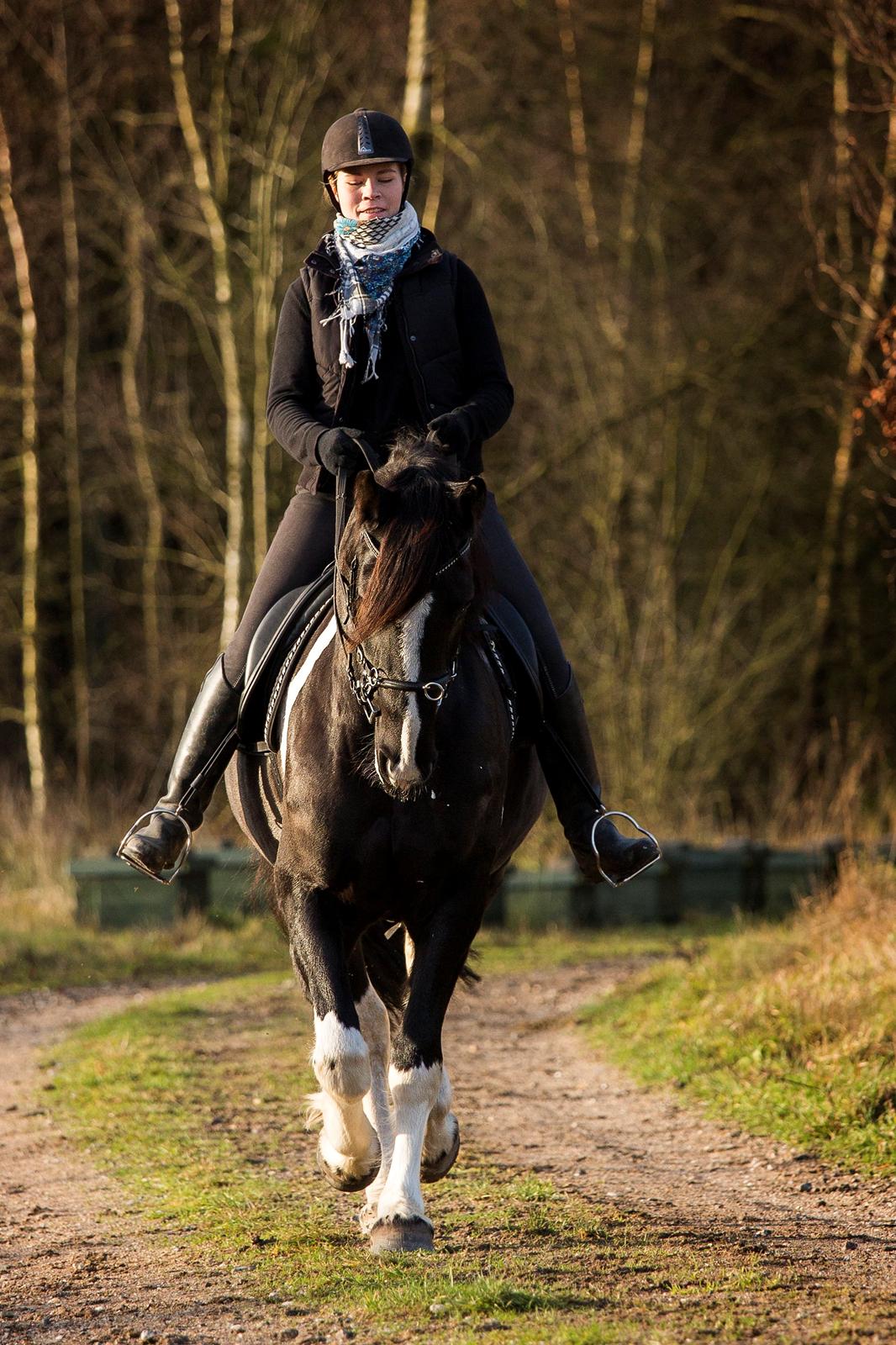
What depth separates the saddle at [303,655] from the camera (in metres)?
5.43

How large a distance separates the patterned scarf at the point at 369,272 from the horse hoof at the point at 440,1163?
2561 mm

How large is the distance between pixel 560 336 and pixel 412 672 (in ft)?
41.3

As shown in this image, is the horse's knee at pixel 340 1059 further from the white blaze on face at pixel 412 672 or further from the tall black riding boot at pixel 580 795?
the tall black riding boot at pixel 580 795

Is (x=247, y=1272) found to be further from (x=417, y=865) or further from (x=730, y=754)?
(x=730, y=754)

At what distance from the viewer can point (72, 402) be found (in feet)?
57.2

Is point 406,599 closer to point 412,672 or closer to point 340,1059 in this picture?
point 412,672

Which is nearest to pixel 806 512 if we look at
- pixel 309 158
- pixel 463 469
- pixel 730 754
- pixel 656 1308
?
pixel 730 754

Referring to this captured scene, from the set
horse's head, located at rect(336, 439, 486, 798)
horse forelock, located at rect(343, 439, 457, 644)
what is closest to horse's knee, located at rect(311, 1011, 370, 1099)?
horse's head, located at rect(336, 439, 486, 798)

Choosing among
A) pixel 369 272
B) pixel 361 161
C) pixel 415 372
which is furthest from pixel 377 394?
pixel 361 161

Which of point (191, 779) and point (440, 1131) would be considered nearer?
point (440, 1131)

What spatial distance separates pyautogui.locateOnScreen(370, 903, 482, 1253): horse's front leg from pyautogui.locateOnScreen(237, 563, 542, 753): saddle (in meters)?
0.78

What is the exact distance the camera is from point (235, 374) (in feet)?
50.9

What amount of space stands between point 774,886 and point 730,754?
2.97 metres

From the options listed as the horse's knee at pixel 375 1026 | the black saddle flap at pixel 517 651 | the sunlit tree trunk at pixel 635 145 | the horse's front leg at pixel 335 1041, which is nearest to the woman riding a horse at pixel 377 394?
the black saddle flap at pixel 517 651
